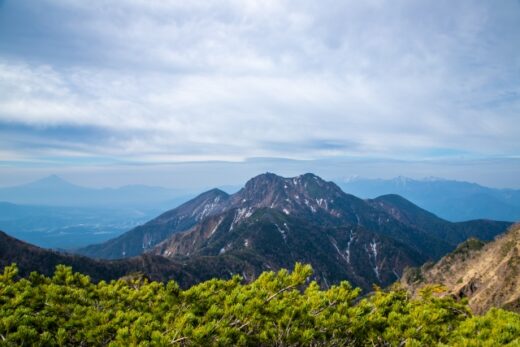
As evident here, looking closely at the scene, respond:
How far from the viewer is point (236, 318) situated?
1207 centimetres

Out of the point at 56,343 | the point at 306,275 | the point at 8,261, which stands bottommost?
the point at 8,261

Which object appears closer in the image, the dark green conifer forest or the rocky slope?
the dark green conifer forest

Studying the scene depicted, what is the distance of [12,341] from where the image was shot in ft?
32.9

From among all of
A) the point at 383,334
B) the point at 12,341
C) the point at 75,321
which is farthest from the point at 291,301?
the point at 12,341

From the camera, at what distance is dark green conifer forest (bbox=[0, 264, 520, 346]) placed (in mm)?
10500

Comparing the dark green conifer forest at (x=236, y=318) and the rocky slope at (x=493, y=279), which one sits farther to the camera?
the rocky slope at (x=493, y=279)

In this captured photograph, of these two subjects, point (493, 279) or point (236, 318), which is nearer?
point (236, 318)

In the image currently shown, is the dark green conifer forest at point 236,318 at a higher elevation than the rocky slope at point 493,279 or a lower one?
higher

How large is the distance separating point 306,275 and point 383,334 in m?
3.64

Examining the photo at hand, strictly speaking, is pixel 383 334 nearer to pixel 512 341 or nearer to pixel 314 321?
pixel 314 321

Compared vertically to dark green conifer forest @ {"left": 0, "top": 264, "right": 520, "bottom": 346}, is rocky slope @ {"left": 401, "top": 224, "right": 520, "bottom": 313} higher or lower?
lower

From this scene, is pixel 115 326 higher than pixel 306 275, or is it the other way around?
pixel 306 275

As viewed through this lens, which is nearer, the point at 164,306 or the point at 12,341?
the point at 12,341

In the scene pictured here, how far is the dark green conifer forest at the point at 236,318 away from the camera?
10.5m
